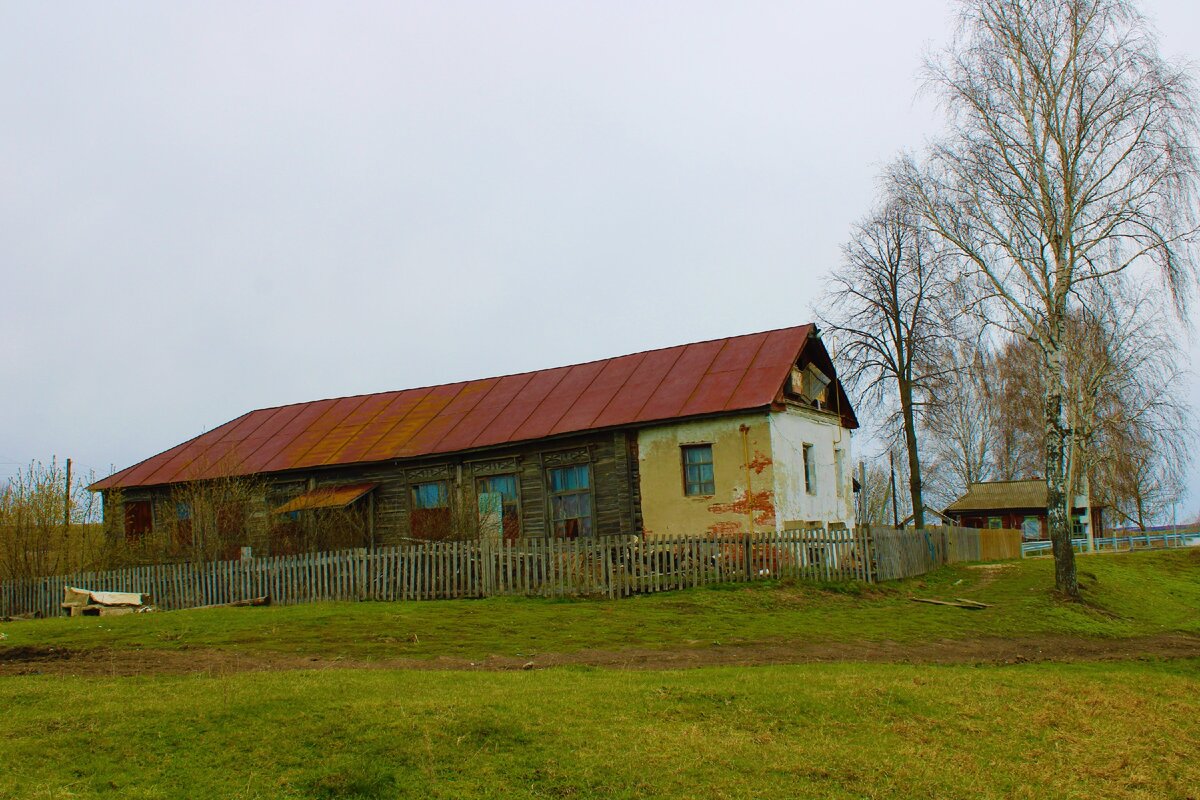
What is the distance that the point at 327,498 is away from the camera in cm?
2986

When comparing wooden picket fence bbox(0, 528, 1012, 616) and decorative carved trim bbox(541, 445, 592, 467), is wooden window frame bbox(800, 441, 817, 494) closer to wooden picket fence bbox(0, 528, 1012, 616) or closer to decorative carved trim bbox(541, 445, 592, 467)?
wooden picket fence bbox(0, 528, 1012, 616)

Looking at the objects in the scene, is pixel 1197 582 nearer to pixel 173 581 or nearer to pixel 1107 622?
pixel 1107 622

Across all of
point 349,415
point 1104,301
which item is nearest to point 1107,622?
point 1104,301

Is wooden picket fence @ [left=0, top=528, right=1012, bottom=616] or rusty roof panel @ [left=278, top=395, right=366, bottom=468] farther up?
rusty roof panel @ [left=278, top=395, right=366, bottom=468]

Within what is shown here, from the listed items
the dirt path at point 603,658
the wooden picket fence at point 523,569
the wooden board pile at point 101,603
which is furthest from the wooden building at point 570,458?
the dirt path at point 603,658

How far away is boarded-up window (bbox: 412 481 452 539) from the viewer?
28234mm

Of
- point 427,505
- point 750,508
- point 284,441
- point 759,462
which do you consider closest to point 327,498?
point 427,505

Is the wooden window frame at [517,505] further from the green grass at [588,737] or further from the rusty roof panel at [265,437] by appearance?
the green grass at [588,737]

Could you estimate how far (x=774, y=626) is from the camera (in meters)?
16.7

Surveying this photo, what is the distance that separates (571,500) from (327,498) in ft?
24.7

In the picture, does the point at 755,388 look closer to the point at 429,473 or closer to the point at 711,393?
the point at 711,393

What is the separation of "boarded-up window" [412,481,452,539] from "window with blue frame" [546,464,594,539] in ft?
9.59

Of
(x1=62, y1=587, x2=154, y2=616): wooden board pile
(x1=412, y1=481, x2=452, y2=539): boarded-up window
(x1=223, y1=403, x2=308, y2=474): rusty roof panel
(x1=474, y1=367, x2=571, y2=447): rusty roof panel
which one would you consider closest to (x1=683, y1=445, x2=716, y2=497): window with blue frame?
(x1=474, y1=367, x2=571, y2=447): rusty roof panel

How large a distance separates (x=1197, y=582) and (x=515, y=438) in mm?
19935
